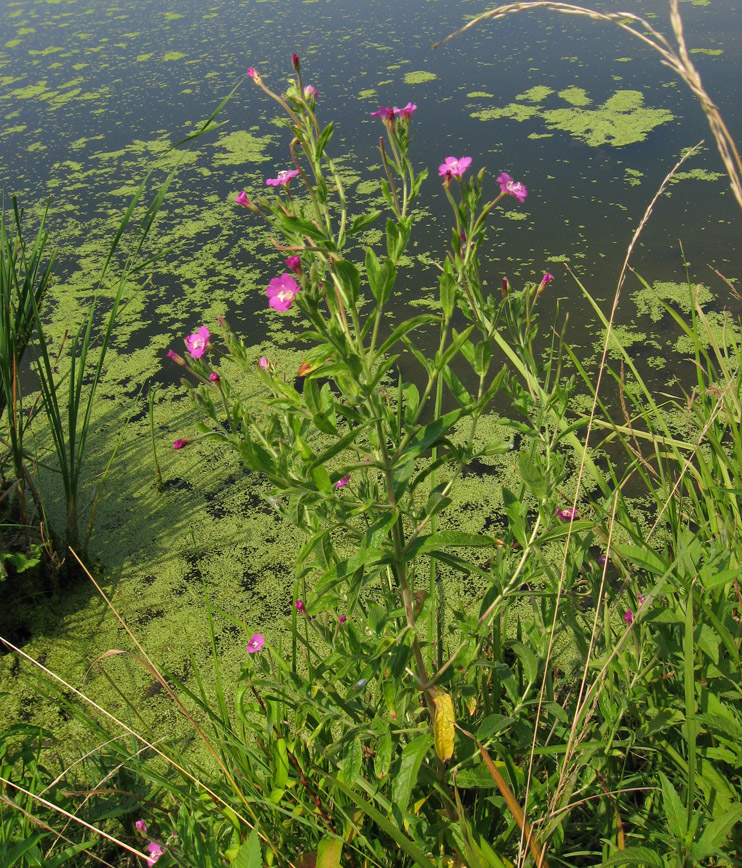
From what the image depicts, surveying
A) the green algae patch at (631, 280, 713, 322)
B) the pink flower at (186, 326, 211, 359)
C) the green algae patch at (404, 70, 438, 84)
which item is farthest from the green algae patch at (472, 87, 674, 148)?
the pink flower at (186, 326, 211, 359)

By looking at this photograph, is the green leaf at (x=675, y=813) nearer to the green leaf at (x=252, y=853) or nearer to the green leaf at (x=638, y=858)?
the green leaf at (x=638, y=858)

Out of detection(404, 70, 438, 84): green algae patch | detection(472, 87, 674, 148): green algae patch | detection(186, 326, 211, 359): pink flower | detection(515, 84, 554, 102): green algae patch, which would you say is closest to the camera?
detection(186, 326, 211, 359): pink flower

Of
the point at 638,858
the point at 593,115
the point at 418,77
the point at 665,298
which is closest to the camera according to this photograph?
the point at 638,858

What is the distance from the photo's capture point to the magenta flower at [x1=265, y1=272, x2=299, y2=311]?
2.45 ft

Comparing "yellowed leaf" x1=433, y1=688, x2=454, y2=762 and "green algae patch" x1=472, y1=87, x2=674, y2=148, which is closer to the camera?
"yellowed leaf" x1=433, y1=688, x2=454, y2=762

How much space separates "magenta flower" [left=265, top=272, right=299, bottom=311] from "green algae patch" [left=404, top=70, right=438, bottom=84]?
12.4 feet

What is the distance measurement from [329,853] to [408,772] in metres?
0.17

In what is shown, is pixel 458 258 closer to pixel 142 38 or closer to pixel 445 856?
pixel 445 856

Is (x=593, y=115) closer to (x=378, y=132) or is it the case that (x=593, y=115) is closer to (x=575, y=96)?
(x=575, y=96)

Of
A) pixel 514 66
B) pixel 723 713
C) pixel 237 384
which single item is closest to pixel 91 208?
pixel 237 384

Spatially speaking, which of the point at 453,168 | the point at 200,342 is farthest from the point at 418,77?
the point at 200,342

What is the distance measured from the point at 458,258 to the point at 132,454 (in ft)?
5.13

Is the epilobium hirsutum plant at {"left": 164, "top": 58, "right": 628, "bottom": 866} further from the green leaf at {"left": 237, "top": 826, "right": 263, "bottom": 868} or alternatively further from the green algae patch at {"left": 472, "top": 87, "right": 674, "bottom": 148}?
the green algae patch at {"left": 472, "top": 87, "right": 674, "bottom": 148}

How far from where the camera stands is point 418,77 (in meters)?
4.17
